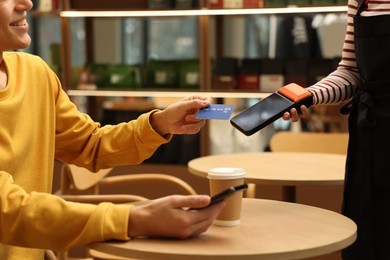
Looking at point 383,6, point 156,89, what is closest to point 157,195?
point 156,89

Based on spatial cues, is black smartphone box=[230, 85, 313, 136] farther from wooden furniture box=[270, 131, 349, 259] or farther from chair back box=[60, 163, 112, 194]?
wooden furniture box=[270, 131, 349, 259]

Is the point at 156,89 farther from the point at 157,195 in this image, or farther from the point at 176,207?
the point at 176,207

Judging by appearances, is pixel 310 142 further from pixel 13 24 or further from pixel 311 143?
pixel 13 24

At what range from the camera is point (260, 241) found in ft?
5.06

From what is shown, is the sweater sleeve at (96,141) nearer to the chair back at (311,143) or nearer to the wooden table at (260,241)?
the wooden table at (260,241)

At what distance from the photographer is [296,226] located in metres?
1.67

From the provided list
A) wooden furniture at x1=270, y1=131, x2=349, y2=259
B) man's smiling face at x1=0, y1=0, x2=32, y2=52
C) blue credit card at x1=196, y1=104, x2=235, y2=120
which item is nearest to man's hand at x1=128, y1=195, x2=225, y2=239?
blue credit card at x1=196, y1=104, x2=235, y2=120

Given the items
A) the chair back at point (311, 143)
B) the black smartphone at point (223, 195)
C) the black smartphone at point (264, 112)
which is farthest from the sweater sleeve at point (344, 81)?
the chair back at point (311, 143)

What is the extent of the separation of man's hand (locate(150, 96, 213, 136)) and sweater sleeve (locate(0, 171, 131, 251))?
471 mm

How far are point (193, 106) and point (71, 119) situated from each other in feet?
1.24

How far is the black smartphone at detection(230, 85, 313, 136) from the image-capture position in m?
1.80

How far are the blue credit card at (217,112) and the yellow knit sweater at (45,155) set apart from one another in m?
0.17

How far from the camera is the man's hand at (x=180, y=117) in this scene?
6.26ft

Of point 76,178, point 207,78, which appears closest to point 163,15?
point 207,78
